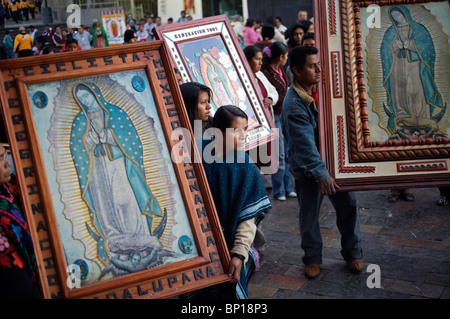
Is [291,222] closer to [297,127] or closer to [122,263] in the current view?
[297,127]

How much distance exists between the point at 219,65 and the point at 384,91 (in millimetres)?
1753

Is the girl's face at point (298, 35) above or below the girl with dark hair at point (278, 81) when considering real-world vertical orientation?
above

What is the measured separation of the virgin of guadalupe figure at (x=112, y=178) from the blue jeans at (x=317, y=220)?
1.82 metres

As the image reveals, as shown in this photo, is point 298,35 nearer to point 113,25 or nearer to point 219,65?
point 219,65

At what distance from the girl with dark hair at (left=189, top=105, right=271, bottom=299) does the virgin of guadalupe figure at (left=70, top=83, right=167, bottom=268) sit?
470mm

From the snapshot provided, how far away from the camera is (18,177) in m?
2.10

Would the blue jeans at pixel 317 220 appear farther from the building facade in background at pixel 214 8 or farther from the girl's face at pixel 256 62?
the building facade in background at pixel 214 8

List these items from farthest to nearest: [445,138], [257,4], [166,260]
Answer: [257,4] → [445,138] → [166,260]

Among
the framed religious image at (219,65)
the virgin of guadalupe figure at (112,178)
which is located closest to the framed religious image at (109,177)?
the virgin of guadalupe figure at (112,178)

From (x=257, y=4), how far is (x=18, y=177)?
2263cm

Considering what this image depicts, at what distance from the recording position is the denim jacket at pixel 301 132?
3.53 m

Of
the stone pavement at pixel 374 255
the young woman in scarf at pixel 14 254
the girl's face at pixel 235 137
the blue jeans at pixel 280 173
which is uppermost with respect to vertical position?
the girl's face at pixel 235 137

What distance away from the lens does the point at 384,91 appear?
3410 millimetres

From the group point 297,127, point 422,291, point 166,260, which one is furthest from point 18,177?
point 422,291
